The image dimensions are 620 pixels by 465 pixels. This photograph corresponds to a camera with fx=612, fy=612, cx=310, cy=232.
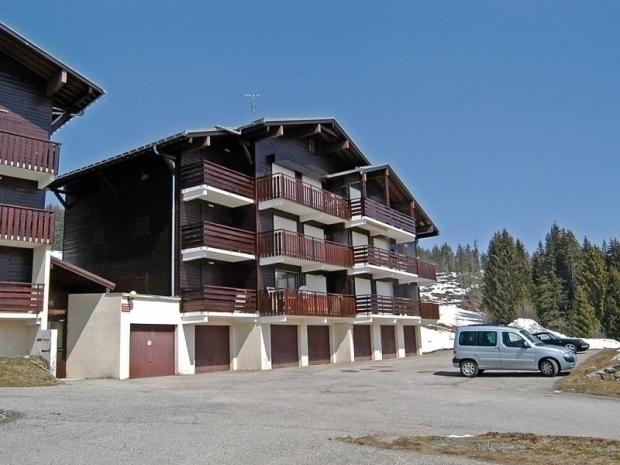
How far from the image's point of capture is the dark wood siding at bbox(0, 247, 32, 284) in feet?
72.4

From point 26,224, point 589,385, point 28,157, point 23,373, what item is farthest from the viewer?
point 28,157

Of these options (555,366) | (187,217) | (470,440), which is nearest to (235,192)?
(187,217)

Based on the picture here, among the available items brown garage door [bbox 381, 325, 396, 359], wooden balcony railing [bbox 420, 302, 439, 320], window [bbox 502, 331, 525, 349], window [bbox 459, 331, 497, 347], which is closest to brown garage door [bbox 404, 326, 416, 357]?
wooden balcony railing [bbox 420, 302, 439, 320]

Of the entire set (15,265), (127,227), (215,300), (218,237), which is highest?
(127,227)

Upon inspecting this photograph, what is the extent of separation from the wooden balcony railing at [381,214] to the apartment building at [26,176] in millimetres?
16130

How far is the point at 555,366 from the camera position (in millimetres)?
20672

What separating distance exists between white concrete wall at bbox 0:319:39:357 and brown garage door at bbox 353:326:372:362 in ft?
62.1

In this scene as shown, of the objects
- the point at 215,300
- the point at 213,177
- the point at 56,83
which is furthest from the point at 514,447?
the point at 56,83

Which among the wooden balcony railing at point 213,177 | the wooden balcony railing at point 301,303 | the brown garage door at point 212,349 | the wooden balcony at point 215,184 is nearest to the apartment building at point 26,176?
the wooden balcony railing at point 213,177

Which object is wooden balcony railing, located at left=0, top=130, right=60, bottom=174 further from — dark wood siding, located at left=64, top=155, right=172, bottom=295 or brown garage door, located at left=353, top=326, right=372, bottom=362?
brown garage door, located at left=353, top=326, right=372, bottom=362

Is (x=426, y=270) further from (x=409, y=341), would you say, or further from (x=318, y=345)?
(x=318, y=345)

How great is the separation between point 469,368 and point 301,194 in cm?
1299

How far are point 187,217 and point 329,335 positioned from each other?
1174cm

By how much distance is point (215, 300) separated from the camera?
26.1 metres
